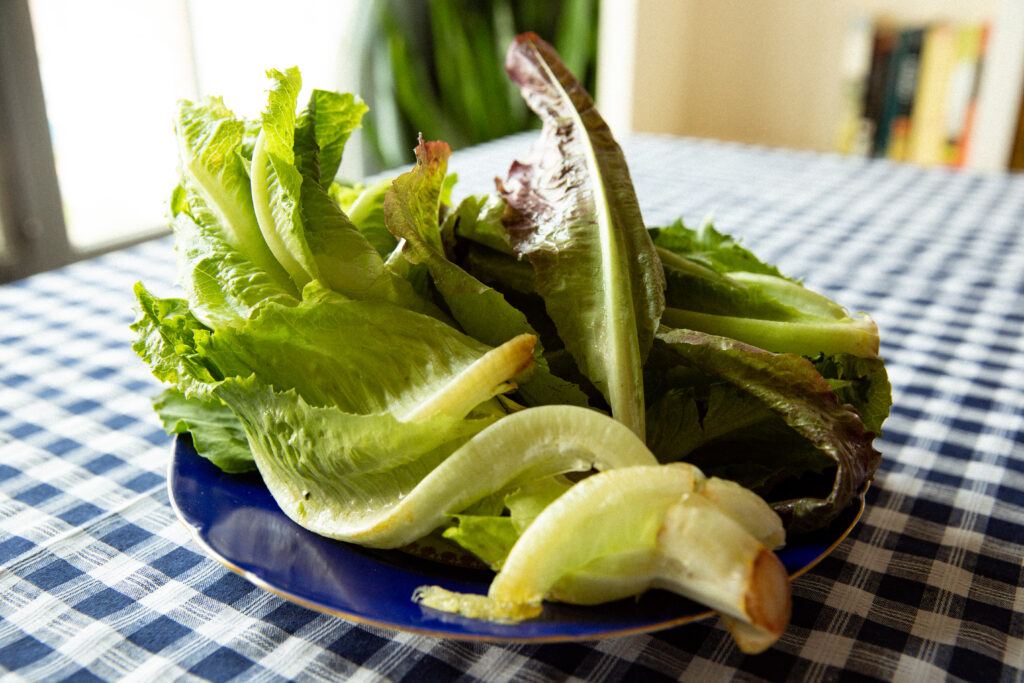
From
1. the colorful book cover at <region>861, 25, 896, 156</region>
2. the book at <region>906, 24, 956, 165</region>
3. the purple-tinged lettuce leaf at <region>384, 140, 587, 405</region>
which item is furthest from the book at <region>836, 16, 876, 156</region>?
the purple-tinged lettuce leaf at <region>384, 140, 587, 405</region>

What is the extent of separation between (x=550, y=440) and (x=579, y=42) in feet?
12.0

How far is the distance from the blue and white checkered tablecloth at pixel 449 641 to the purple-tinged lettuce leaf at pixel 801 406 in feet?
0.42

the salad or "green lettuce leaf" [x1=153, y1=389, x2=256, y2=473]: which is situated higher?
the salad

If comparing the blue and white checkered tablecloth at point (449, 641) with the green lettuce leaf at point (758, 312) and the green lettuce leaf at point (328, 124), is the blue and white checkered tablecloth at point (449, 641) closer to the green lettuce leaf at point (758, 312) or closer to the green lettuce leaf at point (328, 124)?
the green lettuce leaf at point (758, 312)

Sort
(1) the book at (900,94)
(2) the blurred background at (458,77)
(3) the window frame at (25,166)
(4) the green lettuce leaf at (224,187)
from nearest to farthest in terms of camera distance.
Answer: (4) the green lettuce leaf at (224,187) → (3) the window frame at (25,166) → (2) the blurred background at (458,77) → (1) the book at (900,94)

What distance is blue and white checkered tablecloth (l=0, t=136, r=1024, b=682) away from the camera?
2.15 ft

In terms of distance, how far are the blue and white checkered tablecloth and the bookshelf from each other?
2600 millimetres

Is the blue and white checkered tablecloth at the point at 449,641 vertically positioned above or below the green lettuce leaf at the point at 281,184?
below

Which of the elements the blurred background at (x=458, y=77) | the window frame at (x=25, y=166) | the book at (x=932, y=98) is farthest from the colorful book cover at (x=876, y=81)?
the window frame at (x=25, y=166)

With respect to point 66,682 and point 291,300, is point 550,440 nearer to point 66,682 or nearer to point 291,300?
point 291,300

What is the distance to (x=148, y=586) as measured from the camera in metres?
0.74

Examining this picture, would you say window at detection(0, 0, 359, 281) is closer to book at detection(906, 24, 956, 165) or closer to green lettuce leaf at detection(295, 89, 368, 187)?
green lettuce leaf at detection(295, 89, 368, 187)

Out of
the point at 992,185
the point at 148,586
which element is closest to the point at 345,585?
the point at 148,586

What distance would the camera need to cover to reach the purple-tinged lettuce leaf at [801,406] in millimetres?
628
